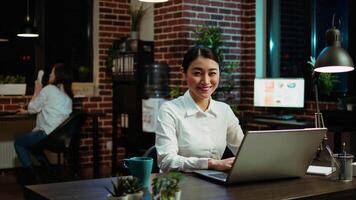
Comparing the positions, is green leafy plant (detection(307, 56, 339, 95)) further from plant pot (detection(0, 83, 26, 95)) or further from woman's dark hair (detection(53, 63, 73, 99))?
plant pot (detection(0, 83, 26, 95))

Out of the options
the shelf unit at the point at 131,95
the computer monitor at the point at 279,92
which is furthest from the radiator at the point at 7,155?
the computer monitor at the point at 279,92

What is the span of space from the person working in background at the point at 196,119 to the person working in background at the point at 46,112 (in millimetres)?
3275

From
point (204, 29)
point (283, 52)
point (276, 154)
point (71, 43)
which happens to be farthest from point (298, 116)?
point (276, 154)

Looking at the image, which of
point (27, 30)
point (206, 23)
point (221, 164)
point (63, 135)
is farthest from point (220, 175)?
A: point (27, 30)

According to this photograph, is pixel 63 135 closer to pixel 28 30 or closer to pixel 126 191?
pixel 28 30

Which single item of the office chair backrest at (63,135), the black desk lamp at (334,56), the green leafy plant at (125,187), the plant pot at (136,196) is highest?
the black desk lamp at (334,56)

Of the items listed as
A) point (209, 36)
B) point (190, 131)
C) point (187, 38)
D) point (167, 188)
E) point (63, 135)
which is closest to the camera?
point (167, 188)

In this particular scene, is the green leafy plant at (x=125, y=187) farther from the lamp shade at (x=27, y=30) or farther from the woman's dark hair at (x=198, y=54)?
the lamp shade at (x=27, y=30)

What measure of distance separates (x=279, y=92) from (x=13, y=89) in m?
3.04

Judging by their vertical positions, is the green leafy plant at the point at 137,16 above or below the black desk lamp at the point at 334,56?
above

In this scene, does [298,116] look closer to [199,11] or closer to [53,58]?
[199,11]

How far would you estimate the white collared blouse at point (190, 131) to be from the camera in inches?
93.0

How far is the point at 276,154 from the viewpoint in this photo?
195 cm

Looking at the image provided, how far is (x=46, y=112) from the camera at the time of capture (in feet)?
18.0
